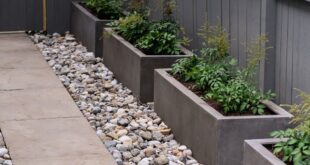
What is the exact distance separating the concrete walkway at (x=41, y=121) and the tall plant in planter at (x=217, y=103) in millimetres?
685

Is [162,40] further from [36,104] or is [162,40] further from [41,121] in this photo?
[41,121]

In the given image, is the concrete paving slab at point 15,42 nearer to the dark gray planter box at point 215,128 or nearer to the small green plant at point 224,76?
the small green plant at point 224,76

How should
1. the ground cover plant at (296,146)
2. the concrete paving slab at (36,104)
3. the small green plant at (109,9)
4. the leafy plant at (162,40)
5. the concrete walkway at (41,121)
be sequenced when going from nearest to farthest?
1. the ground cover plant at (296,146)
2. the concrete walkway at (41,121)
3. the concrete paving slab at (36,104)
4. the leafy plant at (162,40)
5. the small green plant at (109,9)

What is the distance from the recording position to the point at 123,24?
8242 mm

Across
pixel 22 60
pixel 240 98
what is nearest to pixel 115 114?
pixel 240 98

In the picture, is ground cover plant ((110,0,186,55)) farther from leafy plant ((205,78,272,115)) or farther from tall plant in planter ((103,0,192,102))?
leafy plant ((205,78,272,115))

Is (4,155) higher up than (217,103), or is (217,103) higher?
(217,103)

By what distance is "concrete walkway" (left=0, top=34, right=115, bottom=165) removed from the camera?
5.55 m

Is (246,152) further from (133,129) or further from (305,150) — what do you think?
(133,129)

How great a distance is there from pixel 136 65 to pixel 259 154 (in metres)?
3.24

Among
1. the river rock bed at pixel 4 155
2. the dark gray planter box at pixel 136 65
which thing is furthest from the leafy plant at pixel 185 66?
the river rock bed at pixel 4 155

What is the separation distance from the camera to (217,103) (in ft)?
17.9

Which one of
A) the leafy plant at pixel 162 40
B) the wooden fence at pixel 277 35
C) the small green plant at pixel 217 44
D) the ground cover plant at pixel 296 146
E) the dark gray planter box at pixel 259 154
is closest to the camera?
the ground cover plant at pixel 296 146

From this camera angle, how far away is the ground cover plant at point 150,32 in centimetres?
738
